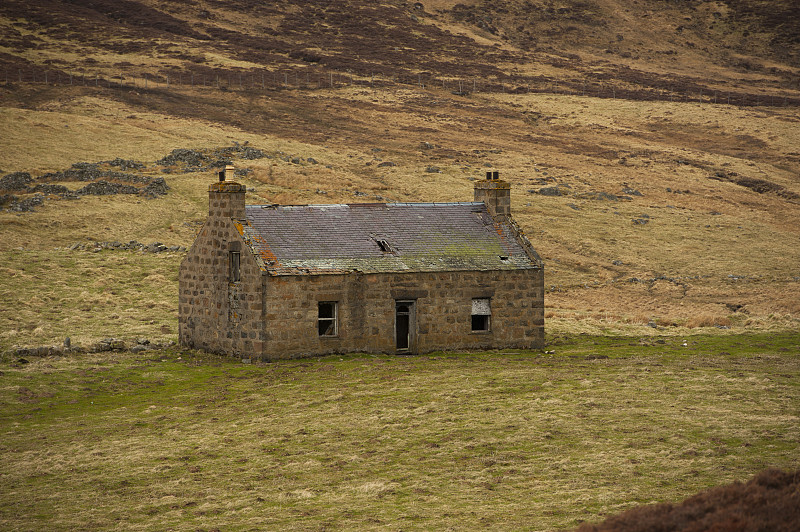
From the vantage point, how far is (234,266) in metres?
32.8

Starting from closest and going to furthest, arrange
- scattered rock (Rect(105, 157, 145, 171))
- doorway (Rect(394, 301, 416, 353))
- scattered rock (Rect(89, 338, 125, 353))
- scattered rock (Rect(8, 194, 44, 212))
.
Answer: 1. scattered rock (Rect(89, 338, 125, 353))
2. doorway (Rect(394, 301, 416, 353))
3. scattered rock (Rect(8, 194, 44, 212))
4. scattered rock (Rect(105, 157, 145, 171))

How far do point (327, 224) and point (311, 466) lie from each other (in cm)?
1542

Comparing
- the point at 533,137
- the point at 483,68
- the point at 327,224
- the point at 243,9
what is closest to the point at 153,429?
the point at 327,224

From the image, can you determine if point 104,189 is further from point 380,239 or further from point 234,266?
point 380,239

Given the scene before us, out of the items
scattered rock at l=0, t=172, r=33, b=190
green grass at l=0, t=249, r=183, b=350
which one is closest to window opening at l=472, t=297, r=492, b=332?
green grass at l=0, t=249, r=183, b=350

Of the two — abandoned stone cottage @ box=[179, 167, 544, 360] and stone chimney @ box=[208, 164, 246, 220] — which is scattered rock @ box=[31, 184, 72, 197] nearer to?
abandoned stone cottage @ box=[179, 167, 544, 360]

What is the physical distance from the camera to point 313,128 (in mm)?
90625

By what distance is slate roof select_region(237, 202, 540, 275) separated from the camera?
32.7 metres

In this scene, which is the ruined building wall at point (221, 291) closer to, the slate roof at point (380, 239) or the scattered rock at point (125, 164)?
the slate roof at point (380, 239)

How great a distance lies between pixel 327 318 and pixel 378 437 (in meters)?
9.73

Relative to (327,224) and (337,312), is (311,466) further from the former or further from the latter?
(327,224)

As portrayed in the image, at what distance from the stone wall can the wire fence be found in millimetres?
69629

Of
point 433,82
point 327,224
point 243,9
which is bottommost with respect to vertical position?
point 327,224

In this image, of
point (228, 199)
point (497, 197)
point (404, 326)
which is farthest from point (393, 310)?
point (497, 197)
